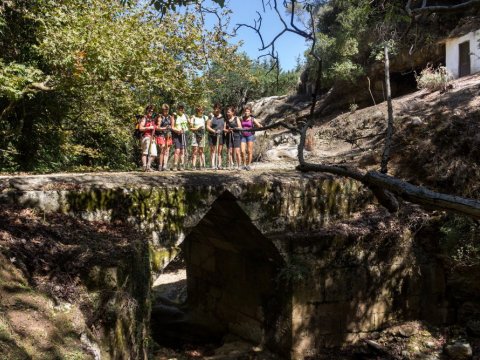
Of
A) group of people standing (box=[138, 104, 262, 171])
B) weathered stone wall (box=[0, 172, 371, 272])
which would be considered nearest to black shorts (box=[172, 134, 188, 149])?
group of people standing (box=[138, 104, 262, 171])

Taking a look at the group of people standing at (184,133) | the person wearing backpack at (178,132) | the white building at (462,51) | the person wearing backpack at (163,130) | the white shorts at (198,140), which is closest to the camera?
the group of people standing at (184,133)

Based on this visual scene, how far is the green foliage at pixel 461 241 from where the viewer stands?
7.52 metres

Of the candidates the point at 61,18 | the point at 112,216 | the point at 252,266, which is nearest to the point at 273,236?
the point at 252,266

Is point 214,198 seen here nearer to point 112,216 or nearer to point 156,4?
point 112,216

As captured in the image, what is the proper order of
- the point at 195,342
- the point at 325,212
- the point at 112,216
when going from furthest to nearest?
the point at 195,342, the point at 325,212, the point at 112,216

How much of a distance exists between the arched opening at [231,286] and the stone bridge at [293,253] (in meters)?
0.03

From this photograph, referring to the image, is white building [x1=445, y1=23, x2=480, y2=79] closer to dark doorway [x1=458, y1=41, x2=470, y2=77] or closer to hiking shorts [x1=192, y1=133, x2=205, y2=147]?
dark doorway [x1=458, y1=41, x2=470, y2=77]

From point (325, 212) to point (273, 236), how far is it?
3.77ft

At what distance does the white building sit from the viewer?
46.6 ft

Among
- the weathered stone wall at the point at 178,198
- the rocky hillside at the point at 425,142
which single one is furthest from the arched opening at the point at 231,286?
the rocky hillside at the point at 425,142

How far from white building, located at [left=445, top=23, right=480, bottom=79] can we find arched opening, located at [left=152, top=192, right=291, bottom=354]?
1036 centimetres

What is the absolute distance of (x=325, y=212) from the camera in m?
7.80

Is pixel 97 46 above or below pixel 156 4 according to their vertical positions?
above

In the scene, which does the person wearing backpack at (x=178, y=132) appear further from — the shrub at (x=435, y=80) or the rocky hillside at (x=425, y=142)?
the shrub at (x=435, y=80)
